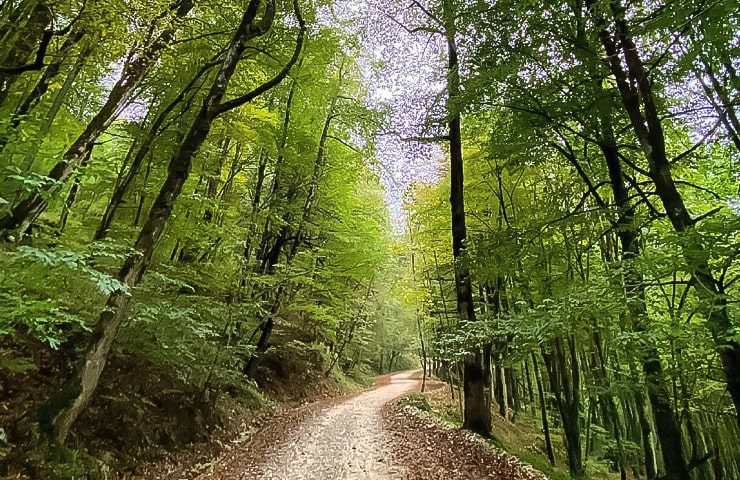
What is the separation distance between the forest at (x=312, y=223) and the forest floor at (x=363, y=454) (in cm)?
8

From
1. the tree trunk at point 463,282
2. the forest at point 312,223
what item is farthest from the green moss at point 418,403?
the tree trunk at point 463,282

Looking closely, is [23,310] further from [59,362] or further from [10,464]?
[59,362]

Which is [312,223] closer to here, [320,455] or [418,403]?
[418,403]

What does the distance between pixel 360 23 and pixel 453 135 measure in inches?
236

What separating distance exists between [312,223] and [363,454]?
7877 mm

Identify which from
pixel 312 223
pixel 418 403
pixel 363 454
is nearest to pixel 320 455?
pixel 363 454

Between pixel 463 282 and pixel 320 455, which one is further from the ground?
pixel 463 282

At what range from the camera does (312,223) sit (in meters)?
13.3

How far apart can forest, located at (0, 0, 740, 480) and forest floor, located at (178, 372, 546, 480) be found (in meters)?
0.08


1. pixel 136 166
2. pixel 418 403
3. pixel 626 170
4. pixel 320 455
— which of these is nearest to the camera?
pixel 320 455

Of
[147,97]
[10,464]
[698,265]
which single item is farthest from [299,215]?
[698,265]

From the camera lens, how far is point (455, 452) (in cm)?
688

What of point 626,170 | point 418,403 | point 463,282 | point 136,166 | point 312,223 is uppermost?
point 626,170

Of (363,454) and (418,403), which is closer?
(363,454)
